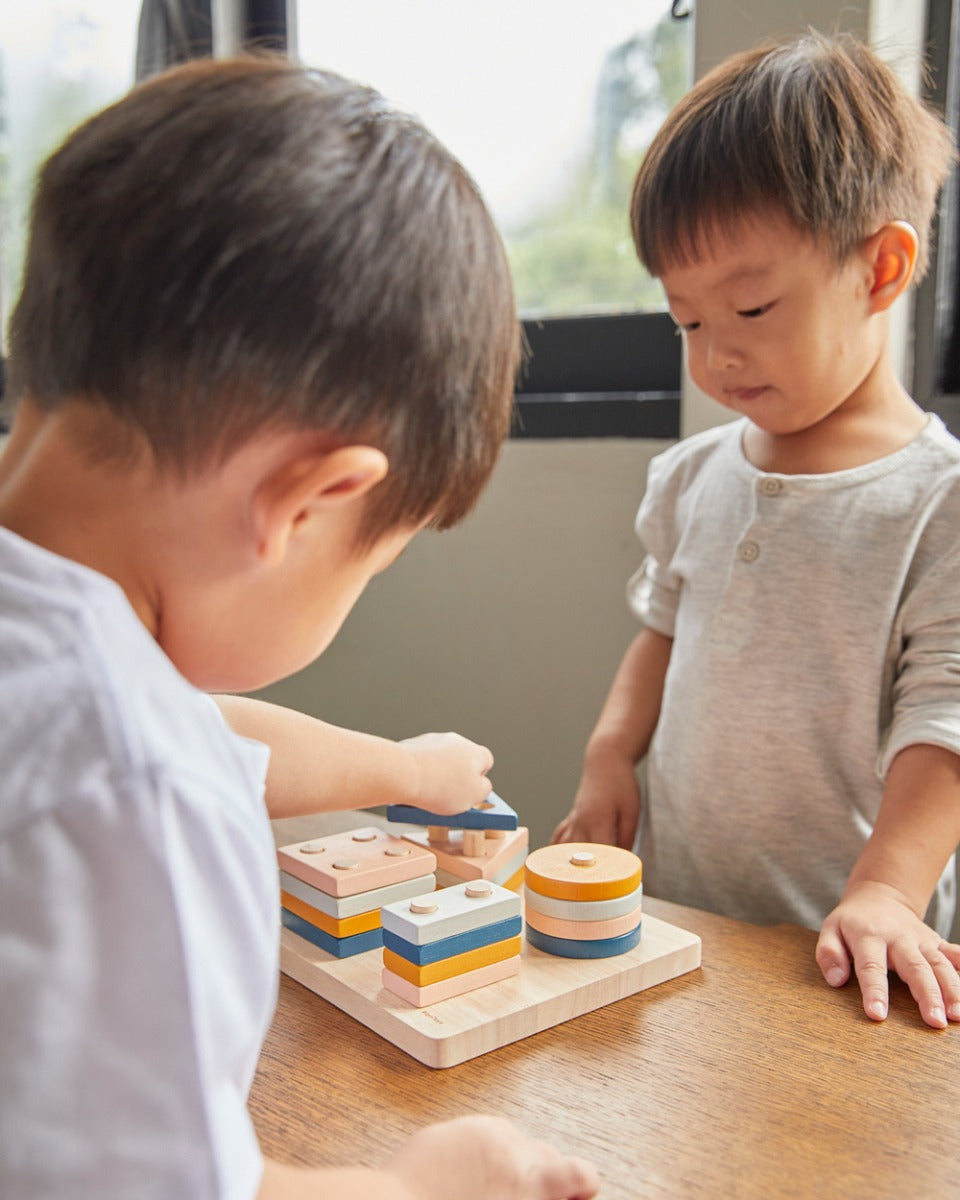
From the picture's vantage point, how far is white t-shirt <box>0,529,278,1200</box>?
333 millimetres

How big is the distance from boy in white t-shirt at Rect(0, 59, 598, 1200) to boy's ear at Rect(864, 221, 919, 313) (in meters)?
0.50

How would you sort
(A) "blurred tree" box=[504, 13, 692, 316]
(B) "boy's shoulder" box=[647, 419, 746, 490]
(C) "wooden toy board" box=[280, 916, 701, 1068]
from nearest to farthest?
(C) "wooden toy board" box=[280, 916, 701, 1068] < (B) "boy's shoulder" box=[647, 419, 746, 490] < (A) "blurred tree" box=[504, 13, 692, 316]

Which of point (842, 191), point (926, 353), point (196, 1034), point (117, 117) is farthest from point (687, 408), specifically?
point (196, 1034)

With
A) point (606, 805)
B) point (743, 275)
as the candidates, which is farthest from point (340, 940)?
point (743, 275)

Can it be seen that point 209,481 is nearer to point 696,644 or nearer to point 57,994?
point 57,994

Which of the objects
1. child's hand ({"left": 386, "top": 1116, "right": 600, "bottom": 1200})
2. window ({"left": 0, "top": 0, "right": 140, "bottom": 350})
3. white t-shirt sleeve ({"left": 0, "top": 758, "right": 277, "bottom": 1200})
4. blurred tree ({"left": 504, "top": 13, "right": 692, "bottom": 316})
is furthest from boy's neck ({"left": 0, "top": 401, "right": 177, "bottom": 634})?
window ({"left": 0, "top": 0, "right": 140, "bottom": 350})

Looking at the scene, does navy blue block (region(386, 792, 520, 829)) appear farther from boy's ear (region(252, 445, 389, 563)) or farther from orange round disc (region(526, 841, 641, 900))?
boy's ear (region(252, 445, 389, 563))

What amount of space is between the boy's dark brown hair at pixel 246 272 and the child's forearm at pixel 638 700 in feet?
2.30

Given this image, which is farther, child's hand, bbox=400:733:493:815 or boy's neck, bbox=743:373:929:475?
boy's neck, bbox=743:373:929:475

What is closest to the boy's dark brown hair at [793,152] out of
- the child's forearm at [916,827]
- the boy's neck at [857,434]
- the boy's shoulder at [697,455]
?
the boy's neck at [857,434]

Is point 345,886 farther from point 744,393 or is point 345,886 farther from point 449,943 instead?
point 744,393

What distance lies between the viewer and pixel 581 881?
0.65m

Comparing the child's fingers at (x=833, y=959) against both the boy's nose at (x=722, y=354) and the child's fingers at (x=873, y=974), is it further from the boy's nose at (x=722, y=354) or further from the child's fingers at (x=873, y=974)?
the boy's nose at (x=722, y=354)

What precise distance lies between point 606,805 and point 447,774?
38 cm
